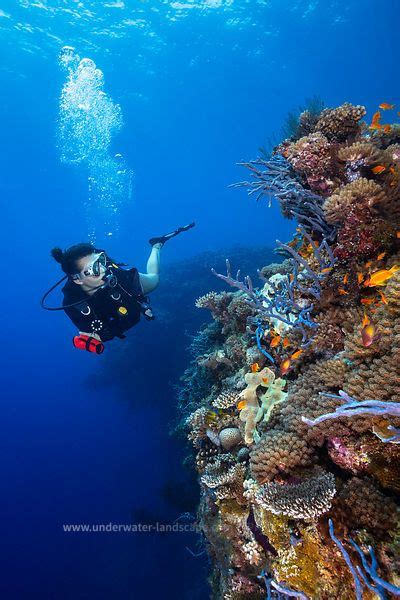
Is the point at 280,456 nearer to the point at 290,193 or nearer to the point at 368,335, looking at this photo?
the point at 368,335

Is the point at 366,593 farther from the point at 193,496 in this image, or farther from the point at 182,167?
the point at 182,167

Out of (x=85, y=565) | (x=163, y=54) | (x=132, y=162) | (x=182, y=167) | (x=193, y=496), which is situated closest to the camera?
(x=193, y=496)

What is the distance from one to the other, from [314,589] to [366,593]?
1.50 feet

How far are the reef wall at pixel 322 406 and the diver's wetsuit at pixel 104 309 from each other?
2.51 m

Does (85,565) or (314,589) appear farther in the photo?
(85,565)

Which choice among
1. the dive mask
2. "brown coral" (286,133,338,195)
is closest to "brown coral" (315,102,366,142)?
"brown coral" (286,133,338,195)

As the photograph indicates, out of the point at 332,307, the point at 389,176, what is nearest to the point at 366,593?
the point at 332,307

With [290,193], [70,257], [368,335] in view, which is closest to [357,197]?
[290,193]

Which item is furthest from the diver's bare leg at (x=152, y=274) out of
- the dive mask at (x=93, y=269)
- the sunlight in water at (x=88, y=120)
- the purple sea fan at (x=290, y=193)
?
the sunlight in water at (x=88, y=120)

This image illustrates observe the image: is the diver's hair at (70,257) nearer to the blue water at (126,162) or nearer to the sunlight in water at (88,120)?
the blue water at (126,162)

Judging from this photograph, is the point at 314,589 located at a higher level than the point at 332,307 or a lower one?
lower

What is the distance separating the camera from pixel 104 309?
6098 mm

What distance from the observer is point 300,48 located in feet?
139

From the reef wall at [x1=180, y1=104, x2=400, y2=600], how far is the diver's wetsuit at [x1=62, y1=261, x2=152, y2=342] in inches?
98.9
